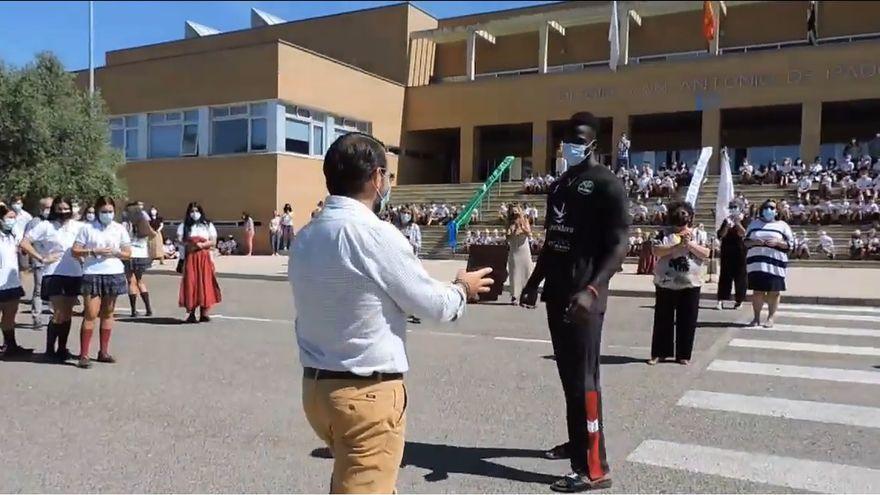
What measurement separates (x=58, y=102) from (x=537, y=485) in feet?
80.3

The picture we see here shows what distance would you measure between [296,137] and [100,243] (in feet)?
75.5

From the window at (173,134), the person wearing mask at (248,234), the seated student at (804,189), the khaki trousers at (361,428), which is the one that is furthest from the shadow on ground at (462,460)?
the window at (173,134)

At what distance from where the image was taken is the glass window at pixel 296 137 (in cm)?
2964

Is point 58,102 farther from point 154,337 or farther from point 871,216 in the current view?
point 871,216

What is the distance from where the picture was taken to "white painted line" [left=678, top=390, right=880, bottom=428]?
5773 millimetres

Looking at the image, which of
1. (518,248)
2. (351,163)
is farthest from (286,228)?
(351,163)

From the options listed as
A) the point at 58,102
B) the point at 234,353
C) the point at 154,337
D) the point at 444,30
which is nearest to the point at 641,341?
the point at 234,353

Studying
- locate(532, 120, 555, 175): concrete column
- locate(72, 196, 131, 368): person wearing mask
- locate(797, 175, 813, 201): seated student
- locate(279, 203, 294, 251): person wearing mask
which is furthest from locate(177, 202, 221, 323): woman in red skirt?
locate(532, 120, 555, 175): concrete column

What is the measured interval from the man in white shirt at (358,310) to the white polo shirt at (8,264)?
6.46 metres

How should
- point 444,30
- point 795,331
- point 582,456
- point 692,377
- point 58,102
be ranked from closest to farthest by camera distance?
point 582,456 < point 692,377 < point 795,331 < point 58,102 < point 444,30

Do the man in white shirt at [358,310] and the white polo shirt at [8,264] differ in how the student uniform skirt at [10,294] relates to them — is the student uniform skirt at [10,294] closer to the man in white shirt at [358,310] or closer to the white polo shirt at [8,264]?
the white polo shirt at [8,264]

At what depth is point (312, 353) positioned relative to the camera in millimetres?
2697

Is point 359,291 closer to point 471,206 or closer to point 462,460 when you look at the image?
point 462,460

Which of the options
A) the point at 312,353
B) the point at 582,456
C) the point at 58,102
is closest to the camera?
the point at 312,353
